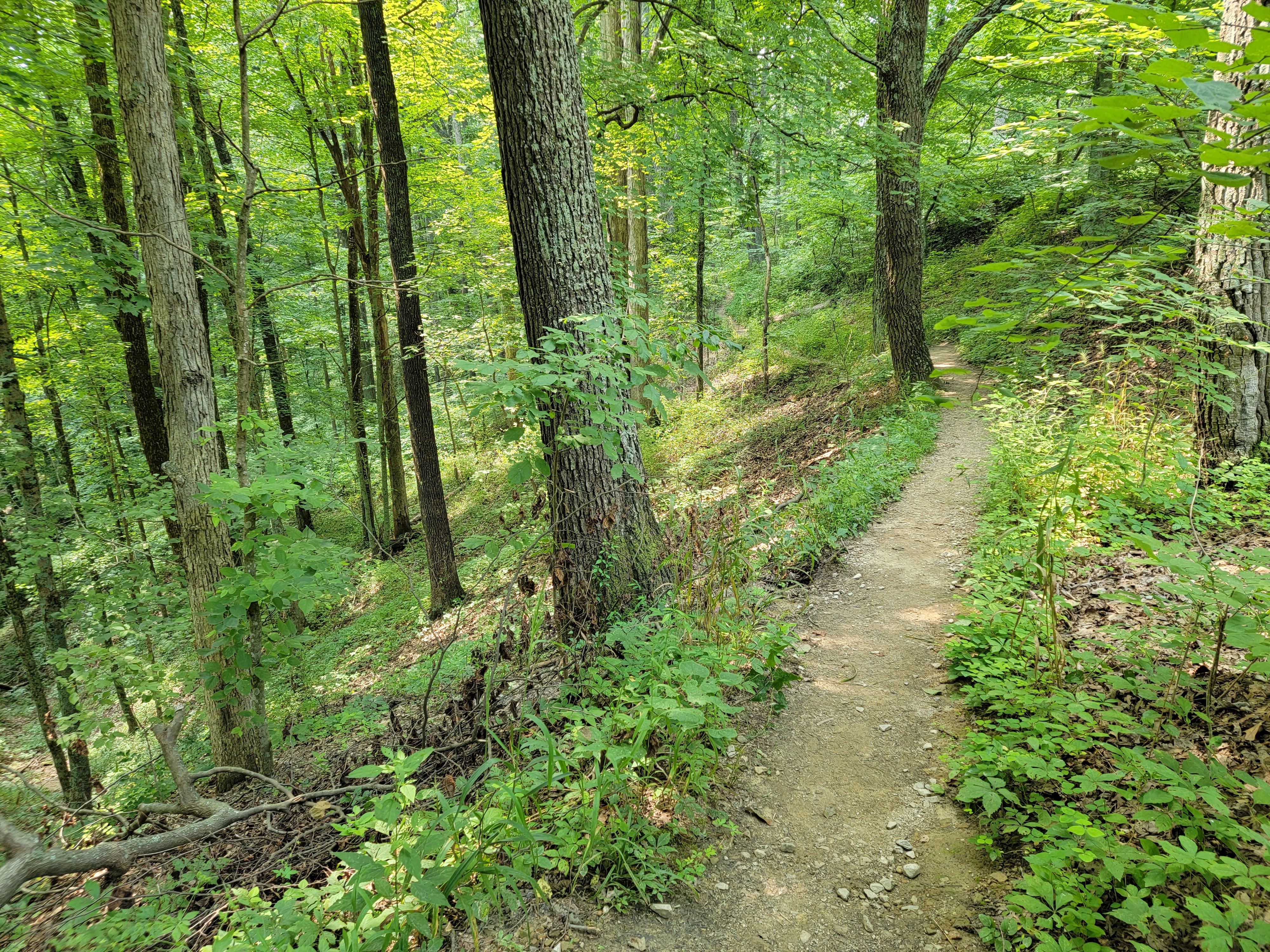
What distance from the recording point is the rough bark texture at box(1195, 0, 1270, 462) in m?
4.23

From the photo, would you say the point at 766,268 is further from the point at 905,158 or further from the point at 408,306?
the point at 408,306

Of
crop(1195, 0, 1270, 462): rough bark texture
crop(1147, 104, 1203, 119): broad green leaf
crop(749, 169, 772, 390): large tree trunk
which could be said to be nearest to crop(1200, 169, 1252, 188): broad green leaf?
crop(1147, 104, 1203, 119): broad green leaf

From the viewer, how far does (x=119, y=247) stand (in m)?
5.72

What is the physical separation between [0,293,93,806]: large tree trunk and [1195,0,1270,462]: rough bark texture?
35.4ft

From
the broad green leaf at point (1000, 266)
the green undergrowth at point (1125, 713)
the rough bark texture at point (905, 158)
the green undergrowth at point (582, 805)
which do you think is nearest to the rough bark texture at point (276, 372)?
the green undergrowth at point (582, 805)

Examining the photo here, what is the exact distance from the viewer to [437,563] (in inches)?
Result: 371

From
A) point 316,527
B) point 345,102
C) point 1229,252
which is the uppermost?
point 345,102

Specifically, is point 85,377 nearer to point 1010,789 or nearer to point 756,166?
point 756,166

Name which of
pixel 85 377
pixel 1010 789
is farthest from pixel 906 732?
pixel 85 377

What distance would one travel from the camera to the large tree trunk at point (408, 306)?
771 cm

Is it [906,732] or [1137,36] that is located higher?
[1137,36]

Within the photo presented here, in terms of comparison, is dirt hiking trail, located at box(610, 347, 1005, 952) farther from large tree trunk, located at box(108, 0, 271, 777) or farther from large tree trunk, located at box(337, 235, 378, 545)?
large tree trunk, located at box(337, 235, 378, 545)

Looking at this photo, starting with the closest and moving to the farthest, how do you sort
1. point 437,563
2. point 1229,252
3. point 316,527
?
point 1229,252, point 437,563, point 316,527

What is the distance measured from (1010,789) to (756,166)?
5.72 metres
